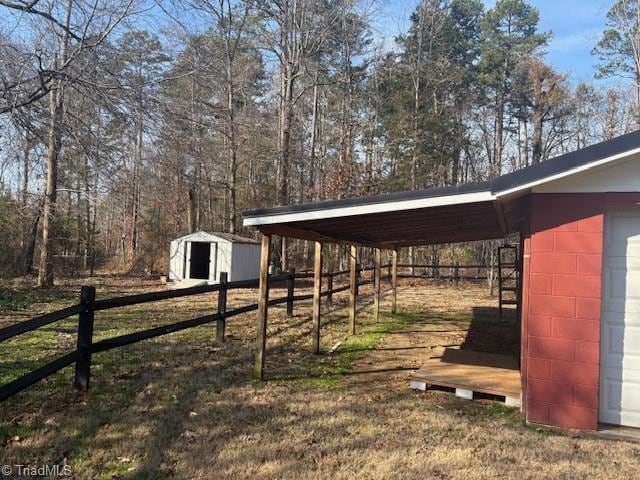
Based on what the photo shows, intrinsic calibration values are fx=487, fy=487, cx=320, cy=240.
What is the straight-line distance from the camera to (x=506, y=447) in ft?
12.8

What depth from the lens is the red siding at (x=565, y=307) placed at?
4316mm

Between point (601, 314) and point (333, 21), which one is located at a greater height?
point (333, 21)

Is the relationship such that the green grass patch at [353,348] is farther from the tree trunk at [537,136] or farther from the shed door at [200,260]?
the tree trunk at [537,136]

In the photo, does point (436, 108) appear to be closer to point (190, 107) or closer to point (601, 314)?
point (190, 107)

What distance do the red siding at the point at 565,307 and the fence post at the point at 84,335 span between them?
165 inches

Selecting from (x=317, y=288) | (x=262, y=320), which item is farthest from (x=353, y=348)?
(x=262, y=320)

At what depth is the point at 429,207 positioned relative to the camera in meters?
4.77

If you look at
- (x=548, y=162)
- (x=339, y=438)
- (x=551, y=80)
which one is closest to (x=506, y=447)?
(x=339, y=438)

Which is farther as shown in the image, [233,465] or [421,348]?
[421,348]

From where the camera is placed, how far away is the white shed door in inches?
174

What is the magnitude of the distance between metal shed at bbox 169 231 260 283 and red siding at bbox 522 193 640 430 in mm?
13476

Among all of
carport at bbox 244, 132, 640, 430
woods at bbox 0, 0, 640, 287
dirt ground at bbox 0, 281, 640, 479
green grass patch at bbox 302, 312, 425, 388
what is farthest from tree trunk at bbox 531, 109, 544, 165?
carport at bbox 244, 132, 640, 430

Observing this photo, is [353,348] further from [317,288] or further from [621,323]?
[621,323]

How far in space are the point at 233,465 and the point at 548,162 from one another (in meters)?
3.56
